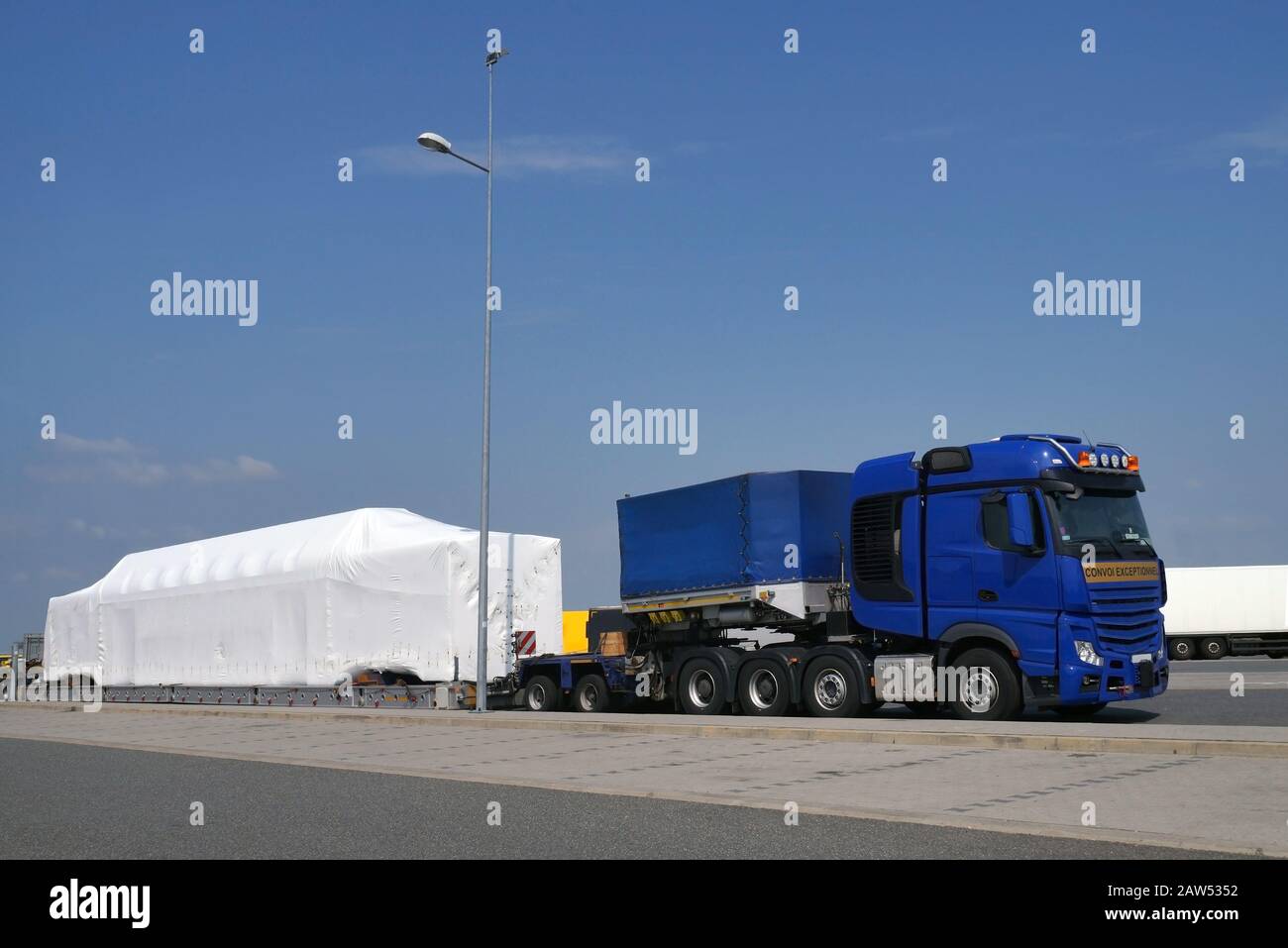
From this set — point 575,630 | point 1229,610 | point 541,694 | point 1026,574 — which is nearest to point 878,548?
point 1026,574

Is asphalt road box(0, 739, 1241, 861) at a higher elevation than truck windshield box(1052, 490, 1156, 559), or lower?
lower

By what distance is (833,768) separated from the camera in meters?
12.1

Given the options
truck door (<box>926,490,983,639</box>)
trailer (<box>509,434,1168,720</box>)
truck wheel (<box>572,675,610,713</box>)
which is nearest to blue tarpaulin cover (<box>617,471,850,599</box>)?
trailer (<box>509,434,1168,720</box>)

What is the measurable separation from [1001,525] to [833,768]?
16.2 ft

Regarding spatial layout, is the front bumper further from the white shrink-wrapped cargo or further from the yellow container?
the yellow container

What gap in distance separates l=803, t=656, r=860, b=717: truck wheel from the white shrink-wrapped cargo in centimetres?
724

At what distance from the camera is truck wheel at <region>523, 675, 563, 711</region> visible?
876 inches

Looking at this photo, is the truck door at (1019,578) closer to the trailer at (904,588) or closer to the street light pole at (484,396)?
the trailer at (904,588)

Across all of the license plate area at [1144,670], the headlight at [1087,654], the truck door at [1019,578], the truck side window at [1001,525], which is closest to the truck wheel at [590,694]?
the truck door at [1019,578]

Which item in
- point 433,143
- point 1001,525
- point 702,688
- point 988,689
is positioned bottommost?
point 702,688

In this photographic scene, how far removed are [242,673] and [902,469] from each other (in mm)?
16396

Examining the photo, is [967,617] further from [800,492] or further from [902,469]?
[800,492]

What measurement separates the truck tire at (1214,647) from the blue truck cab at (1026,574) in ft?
91.0

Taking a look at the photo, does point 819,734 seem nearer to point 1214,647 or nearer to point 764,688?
point 764,688
